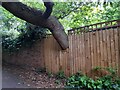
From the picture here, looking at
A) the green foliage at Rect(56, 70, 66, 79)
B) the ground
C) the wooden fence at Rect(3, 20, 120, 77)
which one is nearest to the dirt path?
the ground

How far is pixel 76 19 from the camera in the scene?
1030cm

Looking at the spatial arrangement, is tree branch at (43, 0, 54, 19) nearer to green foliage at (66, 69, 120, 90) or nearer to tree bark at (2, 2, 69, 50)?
tree bark at (2, 2, 69, 50)

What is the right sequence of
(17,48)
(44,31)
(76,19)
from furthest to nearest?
(76,19)
(17,48)
(44,31)

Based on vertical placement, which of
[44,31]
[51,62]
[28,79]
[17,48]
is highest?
[44,31]

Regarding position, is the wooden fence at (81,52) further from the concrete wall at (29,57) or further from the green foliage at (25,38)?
the green foliage at (25,38)

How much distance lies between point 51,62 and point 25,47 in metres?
1.69

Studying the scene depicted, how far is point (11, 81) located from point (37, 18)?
2.34m

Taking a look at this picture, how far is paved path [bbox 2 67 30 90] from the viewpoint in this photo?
22.2 ft

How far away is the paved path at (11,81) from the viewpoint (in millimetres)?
6753

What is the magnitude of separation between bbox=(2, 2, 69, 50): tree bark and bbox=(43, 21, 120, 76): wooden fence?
1.03 ft

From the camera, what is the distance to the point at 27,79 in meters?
7.38

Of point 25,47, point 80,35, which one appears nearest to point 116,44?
point 80,35

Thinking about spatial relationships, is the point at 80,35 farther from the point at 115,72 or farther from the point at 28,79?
the point at 28,79

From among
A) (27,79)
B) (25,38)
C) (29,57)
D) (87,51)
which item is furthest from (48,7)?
(29,57)
